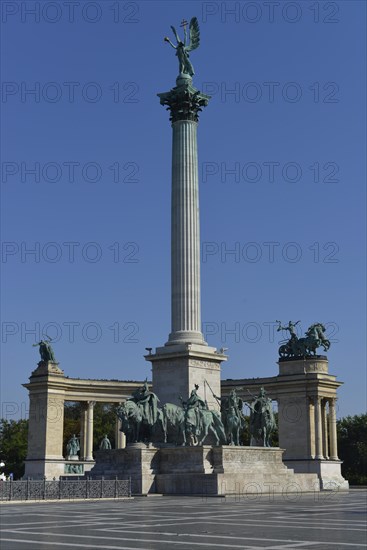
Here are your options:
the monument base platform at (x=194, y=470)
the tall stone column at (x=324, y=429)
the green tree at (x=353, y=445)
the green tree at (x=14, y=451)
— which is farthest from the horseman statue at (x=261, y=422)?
the green tree at (x=14, y=451)

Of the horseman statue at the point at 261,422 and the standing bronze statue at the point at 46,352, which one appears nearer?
the horseman statue at the point at 261,422

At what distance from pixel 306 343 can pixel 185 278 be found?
36553 millimetres

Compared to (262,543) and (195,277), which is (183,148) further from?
(262,543)

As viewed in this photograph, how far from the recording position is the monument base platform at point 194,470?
4972 centimetres

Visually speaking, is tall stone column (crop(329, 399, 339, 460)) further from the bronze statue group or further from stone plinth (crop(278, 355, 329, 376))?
the bronze statue group

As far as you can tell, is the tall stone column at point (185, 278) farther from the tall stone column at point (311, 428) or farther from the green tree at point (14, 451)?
the green tree at point (14, 451)

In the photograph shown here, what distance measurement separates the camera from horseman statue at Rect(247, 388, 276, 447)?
6212 centimetres

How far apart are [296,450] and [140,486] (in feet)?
142

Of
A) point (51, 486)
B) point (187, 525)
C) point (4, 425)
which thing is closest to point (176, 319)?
point (51, 486)

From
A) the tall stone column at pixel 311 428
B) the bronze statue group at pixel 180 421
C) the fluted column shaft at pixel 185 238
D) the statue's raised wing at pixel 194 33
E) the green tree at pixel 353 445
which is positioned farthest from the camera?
the green tree at pixel 353 445

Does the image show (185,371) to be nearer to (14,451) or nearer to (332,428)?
(332,428)

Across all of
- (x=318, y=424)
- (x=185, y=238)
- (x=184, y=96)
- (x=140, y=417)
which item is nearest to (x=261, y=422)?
(x=140, y=417)

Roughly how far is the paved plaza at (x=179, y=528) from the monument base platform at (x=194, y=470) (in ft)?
34.9

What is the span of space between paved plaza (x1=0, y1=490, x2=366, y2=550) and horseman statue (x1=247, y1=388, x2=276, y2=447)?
23142 mm
